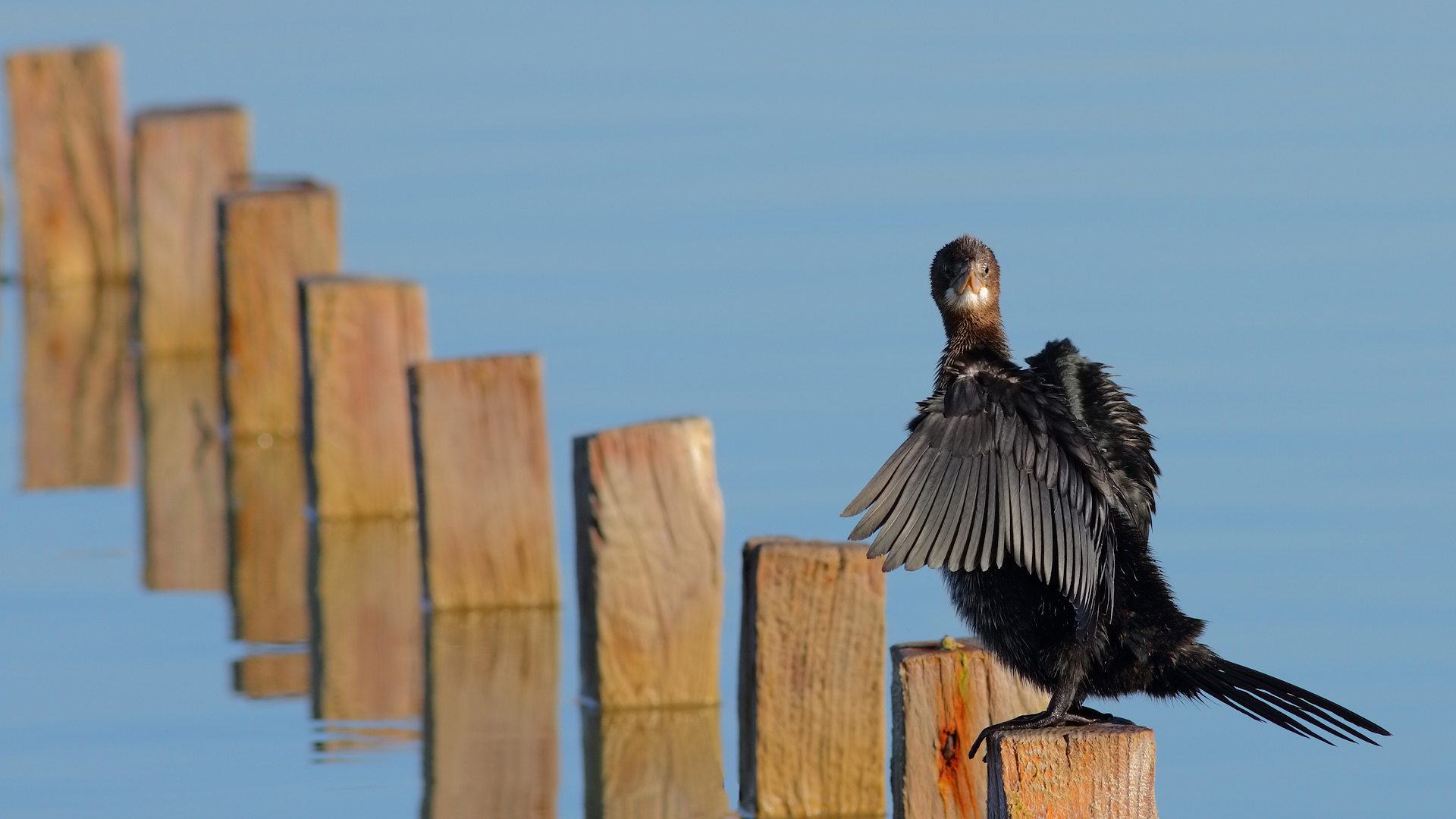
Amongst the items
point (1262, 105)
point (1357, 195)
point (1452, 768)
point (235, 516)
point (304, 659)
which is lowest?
point (1452, 768)

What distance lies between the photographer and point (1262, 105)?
13.9m

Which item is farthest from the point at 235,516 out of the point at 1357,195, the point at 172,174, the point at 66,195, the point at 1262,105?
the point at 1262,105

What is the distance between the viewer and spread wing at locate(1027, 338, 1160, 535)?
4422 mm

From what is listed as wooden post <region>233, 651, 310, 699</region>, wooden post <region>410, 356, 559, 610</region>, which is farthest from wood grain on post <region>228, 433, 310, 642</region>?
wooden post <region>410, 356, 559, 610</region>

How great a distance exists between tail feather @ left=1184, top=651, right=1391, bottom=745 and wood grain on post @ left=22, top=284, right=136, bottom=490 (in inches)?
238

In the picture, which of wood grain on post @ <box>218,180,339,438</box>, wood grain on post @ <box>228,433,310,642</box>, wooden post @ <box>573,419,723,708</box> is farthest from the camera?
wood grain on post @ <box>218,180,339,438</box>

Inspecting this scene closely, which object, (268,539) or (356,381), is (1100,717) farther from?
(268,539)

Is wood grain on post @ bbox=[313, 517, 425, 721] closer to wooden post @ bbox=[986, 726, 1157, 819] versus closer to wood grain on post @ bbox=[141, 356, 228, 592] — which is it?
wood grain on post @ bbox=[141, 356, 228, 592]

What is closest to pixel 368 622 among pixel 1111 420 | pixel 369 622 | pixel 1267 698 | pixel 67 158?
pixel 369 622

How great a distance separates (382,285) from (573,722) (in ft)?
7.02

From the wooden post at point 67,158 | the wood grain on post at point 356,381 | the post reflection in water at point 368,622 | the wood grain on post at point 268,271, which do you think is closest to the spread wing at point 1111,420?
the post reflection in water at point 368,622

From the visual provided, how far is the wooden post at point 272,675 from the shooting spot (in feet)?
22.7

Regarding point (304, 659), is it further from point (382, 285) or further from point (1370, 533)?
point (1370, 533)

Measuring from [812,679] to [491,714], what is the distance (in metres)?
1.44
